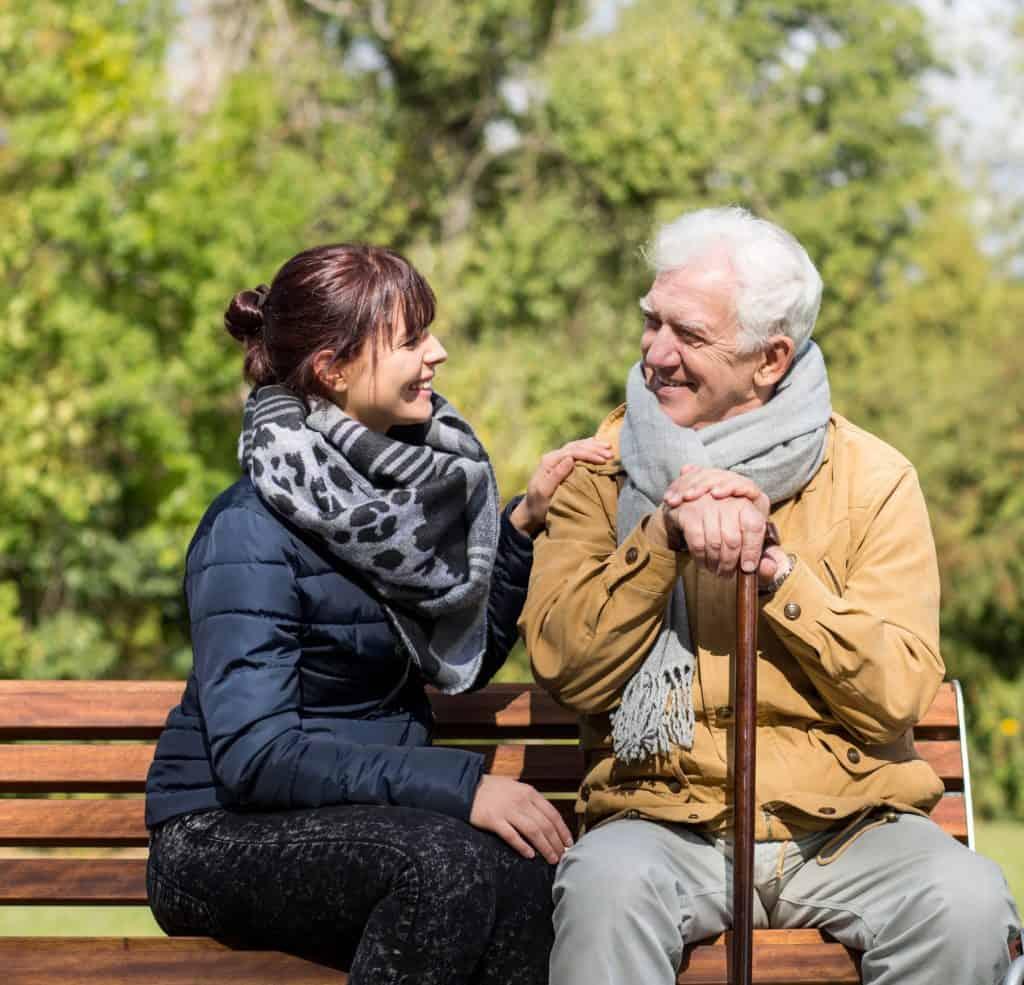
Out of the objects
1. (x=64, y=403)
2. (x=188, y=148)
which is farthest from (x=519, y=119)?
(x=64, y=403)

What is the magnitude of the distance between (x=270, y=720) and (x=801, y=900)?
102 centimetres

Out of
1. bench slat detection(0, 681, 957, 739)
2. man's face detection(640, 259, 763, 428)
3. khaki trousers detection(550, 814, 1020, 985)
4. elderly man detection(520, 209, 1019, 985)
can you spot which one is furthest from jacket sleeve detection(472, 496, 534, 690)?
bench slat detection(0, 681, 957, 739)

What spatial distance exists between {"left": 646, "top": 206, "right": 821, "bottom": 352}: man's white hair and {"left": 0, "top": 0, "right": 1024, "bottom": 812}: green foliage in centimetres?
636

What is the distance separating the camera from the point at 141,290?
401 inches

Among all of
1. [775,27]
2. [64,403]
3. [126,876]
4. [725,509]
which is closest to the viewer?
[725,509]

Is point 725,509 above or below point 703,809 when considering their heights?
above

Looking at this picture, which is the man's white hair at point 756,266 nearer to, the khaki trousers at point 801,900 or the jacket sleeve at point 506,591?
the jacket sleeve at point 506,591

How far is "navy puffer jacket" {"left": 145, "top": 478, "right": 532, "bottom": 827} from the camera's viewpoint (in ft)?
9.71

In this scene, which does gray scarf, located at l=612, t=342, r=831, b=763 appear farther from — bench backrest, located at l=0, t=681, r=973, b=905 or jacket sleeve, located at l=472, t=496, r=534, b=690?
bench backrest, located at l=0, t=681, r=973, b=905

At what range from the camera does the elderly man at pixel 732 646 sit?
2.92 meters

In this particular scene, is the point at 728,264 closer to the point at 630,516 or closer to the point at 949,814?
the point at 630,516

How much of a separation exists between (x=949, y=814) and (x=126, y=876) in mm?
1741

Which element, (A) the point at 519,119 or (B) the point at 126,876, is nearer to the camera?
(B) the point at 126,876

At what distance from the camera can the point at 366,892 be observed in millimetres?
2863
